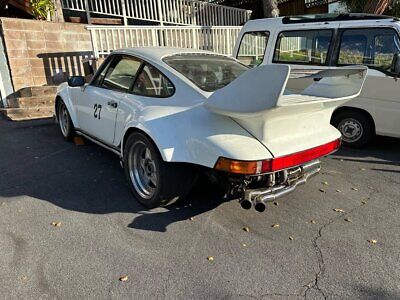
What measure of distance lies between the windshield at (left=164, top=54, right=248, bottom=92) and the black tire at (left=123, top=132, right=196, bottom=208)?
2.65 feet

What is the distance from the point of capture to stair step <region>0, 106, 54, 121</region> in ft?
23.9

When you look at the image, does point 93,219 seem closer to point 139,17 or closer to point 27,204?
point 27,204

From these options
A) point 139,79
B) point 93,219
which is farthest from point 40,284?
point 139,79

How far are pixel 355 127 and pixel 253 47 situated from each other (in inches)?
89.9

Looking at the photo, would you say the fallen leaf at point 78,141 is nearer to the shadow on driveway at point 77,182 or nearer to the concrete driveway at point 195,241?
the shadow on driveway at point 77,182

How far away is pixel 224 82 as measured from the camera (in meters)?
3.68

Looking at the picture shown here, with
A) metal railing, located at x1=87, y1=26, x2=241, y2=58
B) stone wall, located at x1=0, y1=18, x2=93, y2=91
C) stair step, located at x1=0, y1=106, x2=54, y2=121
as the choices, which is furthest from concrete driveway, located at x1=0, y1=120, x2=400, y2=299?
metal railing, located at x1=87, y1=26, x2=241, y2=58

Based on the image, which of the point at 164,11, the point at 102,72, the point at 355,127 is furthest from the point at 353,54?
the point at 164,11

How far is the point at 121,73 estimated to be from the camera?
423 centimetres

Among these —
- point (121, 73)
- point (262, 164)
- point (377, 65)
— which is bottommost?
point (262, 164)

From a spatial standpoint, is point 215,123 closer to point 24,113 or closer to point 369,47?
point 369,47

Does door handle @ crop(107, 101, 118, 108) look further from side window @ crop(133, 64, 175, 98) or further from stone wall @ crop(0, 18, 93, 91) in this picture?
stone wall @ crop(0, 18, 93, 91)

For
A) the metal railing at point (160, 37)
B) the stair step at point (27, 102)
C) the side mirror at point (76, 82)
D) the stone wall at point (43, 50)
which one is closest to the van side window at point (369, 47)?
the side mirror at point (76, 82)

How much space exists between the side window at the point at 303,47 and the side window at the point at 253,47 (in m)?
0.30
